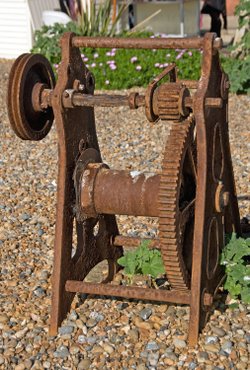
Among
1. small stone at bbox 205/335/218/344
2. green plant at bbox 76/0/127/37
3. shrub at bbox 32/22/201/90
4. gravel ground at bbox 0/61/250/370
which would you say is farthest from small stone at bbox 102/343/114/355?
green plant at bbox 76/0/127/37

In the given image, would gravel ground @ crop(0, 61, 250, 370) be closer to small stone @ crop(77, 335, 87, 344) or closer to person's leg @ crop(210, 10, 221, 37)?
small stone @ crop(77, 335, 87, 344)

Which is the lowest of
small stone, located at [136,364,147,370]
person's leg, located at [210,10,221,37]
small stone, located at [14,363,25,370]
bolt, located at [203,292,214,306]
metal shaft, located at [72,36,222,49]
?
small stone, located at [14,363,25,370]

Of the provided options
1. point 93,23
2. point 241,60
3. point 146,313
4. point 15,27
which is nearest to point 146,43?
point 146,313

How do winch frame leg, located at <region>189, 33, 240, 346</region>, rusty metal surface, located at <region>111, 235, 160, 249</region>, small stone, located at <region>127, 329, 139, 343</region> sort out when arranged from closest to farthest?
1. winch frame leg, located at <region>189, 33, 240, 346</region>
2. small stone, located at <region>127, 329, 139, 343</region>
3. rusty metal surface, located at <region>111, 235, 160, 249</region>

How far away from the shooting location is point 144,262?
3.99 metres

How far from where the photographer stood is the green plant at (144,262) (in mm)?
3957

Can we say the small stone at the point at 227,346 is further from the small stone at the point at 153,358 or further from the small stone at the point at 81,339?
the small stone at the point at 81,339

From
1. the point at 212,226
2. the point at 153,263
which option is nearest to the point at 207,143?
the point at 212,226

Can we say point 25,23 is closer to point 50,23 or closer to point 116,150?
point 50,23

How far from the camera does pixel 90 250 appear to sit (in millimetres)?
4148

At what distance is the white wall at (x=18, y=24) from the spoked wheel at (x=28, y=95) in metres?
9.25

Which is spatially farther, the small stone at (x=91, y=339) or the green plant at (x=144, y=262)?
the green plant at (x=144, y=262)

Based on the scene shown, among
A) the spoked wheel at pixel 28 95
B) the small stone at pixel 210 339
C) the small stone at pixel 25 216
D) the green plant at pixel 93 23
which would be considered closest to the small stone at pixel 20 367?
the small stone at pixel 210 339

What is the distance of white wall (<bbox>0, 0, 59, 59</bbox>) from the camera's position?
1287 centimetres
